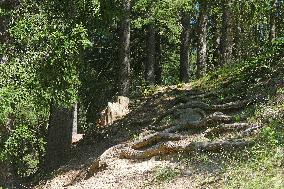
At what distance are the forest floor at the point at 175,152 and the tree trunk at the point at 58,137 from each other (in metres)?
0.43

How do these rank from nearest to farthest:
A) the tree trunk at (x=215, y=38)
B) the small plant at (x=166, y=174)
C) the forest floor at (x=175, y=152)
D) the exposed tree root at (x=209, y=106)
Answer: the forest floor at (x=175, y=152), the small plant at (x=166, y=174), the exposed tree root at (x=209, y=106), the tree trunk at (x=215, y=38)

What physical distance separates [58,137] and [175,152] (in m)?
5.03

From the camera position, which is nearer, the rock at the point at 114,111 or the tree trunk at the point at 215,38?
the rock at the point at 114,111

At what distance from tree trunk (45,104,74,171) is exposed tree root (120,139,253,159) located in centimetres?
351

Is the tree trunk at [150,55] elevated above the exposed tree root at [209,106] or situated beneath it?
elevated above

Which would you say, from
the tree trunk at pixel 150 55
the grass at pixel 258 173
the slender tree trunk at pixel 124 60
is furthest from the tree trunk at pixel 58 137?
the tree trunk at pixel 150 55

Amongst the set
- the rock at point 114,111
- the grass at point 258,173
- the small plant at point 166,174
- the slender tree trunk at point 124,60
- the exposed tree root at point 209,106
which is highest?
the slender tree trunk at point 124,60

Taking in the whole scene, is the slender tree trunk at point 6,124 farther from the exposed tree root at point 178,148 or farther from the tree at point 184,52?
the tree at point 184,52

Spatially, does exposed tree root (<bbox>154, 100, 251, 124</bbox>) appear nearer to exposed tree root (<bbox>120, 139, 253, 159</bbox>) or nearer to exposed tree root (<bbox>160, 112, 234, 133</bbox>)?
exposed tree root (<bbox>160, 112, 234, 133</bbox>)

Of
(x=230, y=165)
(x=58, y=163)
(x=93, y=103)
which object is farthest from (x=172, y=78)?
(x=230, y=165)

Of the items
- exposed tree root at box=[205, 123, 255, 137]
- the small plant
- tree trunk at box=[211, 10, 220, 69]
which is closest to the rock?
exposed tree root at box=[205, 123, 255, 137]

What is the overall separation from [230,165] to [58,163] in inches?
268

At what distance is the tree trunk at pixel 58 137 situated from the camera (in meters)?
13.4

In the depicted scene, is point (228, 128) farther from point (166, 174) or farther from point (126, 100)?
point (126, 100)
